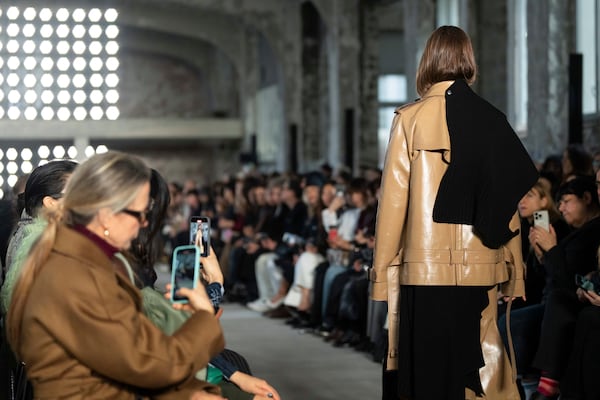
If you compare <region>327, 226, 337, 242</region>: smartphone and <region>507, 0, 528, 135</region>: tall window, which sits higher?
<region>507, 0, 528, 135</region>: tall window

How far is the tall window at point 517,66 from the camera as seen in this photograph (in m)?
12.5

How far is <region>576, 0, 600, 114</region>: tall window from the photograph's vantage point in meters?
10.1

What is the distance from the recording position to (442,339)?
387cm

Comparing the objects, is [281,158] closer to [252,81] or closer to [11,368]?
[252,81]

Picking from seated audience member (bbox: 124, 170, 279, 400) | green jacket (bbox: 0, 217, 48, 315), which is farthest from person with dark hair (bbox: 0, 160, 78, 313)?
seated audience member (bbox: 124, 170, 279, 400)

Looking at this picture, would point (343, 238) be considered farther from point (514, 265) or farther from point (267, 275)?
point (514, 265)

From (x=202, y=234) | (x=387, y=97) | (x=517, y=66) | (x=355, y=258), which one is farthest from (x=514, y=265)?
(x=387, y=97)

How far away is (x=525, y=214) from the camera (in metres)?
6.02

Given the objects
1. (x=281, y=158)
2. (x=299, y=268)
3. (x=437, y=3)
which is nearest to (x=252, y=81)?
(x=281, y=158)

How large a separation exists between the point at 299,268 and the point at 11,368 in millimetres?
5032

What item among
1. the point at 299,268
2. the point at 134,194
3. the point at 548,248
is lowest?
the point at 299,268

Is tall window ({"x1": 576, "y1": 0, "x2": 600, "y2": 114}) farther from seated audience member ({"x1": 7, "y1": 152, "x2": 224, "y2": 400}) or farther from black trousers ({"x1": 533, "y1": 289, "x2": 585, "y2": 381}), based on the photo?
seated audience member ({"x1": 7, "y1": 152, "x2": 224, "y2": 400})

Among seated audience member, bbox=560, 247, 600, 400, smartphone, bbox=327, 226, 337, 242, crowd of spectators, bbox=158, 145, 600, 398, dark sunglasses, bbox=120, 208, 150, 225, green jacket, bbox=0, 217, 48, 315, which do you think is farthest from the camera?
smartphone, bbox=327, 226, 337, 242

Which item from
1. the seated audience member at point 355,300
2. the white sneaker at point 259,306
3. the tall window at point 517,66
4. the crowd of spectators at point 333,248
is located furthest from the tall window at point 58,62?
the seated audience member at point 355,300
